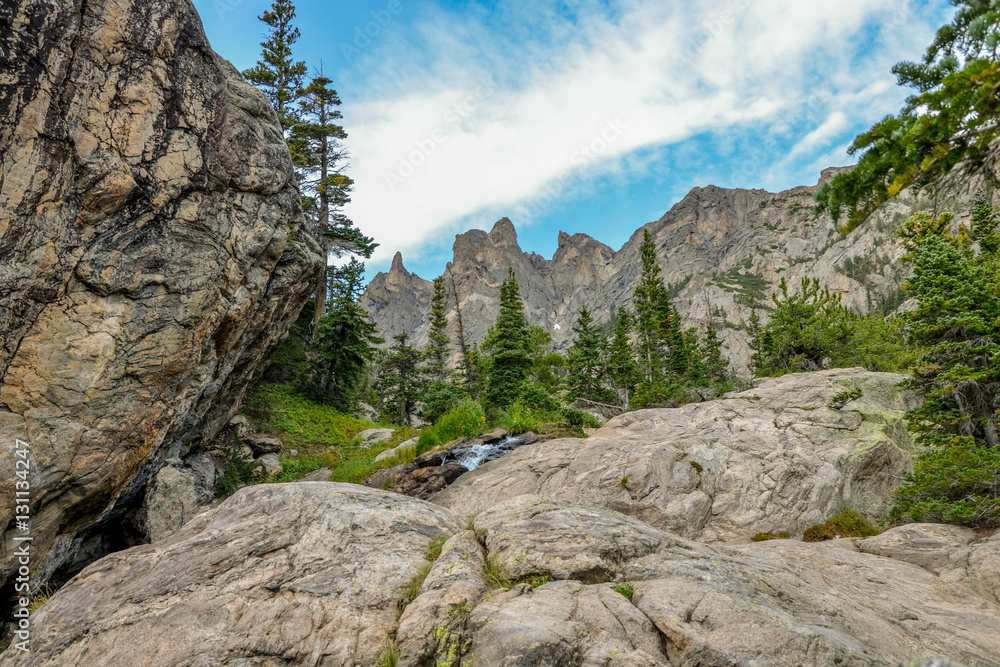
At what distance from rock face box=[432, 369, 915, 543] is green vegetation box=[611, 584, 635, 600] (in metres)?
5.31

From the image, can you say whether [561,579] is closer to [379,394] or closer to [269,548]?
[269,548]

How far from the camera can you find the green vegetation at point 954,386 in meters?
8.88

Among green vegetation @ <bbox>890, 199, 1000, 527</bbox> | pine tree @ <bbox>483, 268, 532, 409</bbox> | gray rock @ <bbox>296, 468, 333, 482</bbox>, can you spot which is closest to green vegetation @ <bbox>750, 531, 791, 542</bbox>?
green vegetation @ <bbox>890, 199, 1000, 527</bbox>

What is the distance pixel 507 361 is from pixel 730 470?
36.8 ft

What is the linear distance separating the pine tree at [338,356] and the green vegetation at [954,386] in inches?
913

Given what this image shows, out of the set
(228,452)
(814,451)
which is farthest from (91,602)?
(814,451)

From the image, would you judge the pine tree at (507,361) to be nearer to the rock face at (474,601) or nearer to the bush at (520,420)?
the bush at (520,420)

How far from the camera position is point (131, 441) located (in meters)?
10.0

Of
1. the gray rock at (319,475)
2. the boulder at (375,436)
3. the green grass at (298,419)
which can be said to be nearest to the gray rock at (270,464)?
the gray rock at (319,475)

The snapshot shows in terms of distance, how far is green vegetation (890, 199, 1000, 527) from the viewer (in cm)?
888

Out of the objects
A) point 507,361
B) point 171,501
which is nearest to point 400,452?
point 507,361

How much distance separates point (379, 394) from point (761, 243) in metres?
187

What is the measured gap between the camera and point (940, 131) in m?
3.66

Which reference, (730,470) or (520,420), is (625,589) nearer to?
(730,470)
